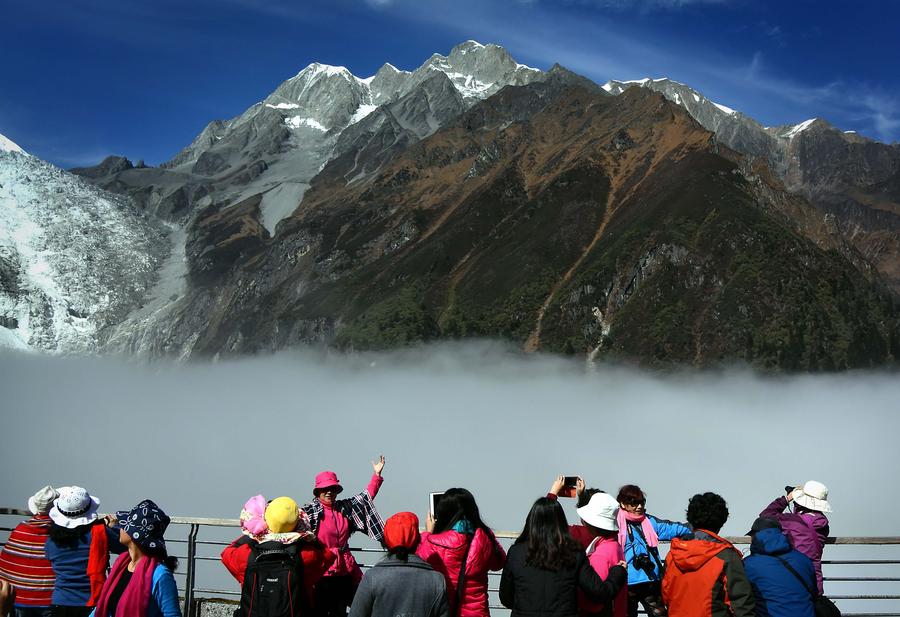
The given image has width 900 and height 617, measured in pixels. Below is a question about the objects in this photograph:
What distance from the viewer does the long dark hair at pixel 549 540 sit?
812cm

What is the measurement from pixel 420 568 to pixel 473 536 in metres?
0.99

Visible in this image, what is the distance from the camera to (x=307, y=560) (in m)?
8.39

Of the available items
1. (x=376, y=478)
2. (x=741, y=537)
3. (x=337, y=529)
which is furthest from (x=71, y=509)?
(x=741, y=537)

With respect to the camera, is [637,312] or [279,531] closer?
[279,531]

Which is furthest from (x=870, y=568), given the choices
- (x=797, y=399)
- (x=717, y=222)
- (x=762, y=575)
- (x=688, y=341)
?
(x=762, y=575)

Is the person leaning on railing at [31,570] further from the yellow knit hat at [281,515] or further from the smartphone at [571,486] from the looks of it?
the smartphone at [571,486]

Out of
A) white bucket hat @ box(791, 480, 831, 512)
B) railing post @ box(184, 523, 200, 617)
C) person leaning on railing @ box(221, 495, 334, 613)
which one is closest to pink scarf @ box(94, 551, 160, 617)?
person leaning on railing @ box(221, 495, 334, 613)

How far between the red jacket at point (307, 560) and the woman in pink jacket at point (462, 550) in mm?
1025

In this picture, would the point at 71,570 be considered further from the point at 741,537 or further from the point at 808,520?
the point at 808,520

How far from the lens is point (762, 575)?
29.0 ft

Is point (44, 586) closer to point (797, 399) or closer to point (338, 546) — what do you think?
point (338, 546)

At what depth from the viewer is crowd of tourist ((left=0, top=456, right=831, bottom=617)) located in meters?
7.89

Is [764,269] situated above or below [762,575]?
above

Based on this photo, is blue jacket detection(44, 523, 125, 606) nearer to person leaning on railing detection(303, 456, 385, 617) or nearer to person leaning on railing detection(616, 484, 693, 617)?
person leaning on railing detection(303, 456, 385, 617)
